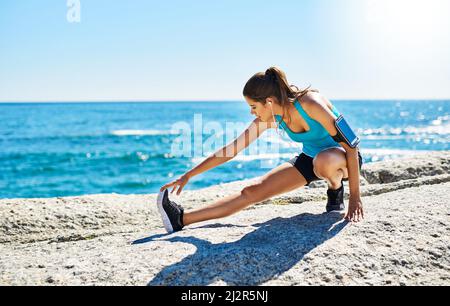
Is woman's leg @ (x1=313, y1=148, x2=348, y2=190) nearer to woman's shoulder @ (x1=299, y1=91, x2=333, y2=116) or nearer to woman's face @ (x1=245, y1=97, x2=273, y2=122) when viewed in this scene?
woman's shoulder @ (x1=299, y1=91, x2=333, y2=116)

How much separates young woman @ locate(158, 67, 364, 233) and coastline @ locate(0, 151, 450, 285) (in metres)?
0.14

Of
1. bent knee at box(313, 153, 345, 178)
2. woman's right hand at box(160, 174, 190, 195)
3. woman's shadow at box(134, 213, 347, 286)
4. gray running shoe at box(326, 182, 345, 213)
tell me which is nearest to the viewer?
woman's shadow at box(134, 213, 347, 286)

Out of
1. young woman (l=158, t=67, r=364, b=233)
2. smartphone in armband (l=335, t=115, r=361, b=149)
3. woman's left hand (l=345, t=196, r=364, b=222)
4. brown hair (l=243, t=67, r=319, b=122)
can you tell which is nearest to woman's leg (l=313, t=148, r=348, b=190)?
Answer: young woman (l=158, t=67, r=364, b=233)

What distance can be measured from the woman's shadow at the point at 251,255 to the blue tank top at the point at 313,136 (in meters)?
0.61

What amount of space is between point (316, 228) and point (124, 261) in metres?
1.39

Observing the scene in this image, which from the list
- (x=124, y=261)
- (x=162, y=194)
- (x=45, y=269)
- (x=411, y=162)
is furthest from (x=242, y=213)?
(x=411, y=162)

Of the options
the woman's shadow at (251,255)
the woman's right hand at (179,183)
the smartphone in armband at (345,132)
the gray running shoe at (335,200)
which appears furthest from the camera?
the gray running shoe at (335,200)

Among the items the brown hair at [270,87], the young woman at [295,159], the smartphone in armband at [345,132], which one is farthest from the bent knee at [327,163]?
the brown hair at [270,87]

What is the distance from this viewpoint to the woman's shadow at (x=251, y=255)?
8.88 feet

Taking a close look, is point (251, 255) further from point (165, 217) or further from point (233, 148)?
point (233, 148)

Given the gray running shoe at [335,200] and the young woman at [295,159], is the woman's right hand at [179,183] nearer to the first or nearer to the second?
the young woman at [295,159]

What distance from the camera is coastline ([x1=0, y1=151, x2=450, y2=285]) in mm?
2756

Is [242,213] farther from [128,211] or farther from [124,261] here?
[124,261]
